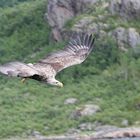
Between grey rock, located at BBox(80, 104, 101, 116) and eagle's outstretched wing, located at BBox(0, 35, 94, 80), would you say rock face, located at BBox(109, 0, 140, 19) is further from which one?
eagle's outstretched wing, located at BBox(0, 35, 94, 80)

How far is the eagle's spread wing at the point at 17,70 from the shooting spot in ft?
75.6

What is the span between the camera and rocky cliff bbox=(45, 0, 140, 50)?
7938 centimetres

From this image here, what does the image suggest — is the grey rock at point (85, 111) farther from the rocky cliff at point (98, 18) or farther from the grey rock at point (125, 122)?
the rocky cliff at point (98, 18)

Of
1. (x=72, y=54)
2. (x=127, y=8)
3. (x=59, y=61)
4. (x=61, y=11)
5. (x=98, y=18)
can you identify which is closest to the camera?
(x=59, y=61)

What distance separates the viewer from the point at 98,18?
8281 cm

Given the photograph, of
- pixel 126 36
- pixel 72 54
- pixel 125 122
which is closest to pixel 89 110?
pixel 125 122

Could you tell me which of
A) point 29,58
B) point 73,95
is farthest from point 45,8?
point 73,95

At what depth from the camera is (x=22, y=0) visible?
108250mm

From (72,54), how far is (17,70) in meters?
3.35

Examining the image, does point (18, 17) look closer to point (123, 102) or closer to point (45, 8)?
point (45, 8)

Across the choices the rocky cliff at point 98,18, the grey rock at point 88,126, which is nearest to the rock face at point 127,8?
the rocky cliff at point 98,18

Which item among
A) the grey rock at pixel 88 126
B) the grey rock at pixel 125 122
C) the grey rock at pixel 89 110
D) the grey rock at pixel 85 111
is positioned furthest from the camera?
the grey rock at pixel 89 110

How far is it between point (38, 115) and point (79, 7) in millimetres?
17626

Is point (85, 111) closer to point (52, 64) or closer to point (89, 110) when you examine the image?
point (89, 110)
